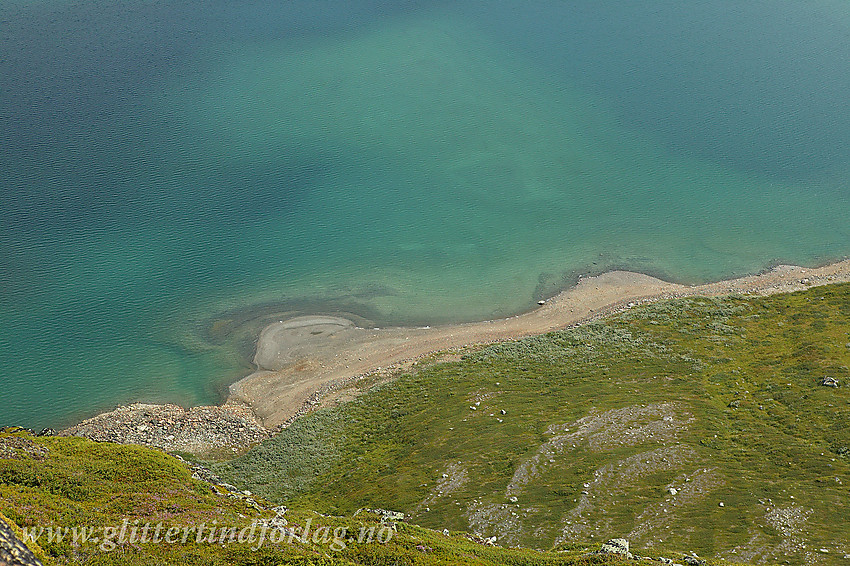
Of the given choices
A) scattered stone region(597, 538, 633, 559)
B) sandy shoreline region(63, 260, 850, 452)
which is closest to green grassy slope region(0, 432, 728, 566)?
scattered stone region(597, 538, 633, 559)

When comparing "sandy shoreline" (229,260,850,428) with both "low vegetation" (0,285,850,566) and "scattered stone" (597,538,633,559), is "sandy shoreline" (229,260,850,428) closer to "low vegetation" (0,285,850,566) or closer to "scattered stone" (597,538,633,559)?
"low vegetation" (0,285,850,566)

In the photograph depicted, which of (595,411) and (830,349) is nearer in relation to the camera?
(595,411)

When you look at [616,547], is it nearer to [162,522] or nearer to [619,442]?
[619,442]

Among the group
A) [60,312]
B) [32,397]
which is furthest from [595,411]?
[60,312]

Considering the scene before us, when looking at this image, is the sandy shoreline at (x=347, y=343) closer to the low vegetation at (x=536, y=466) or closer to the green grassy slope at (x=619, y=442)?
the low vegetation at (x=536, y=466)

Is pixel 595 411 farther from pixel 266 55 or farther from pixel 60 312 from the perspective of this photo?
pixel 266 55

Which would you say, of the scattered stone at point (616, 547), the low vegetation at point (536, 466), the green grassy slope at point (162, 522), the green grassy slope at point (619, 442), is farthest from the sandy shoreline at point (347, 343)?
the scattered stone at point (616, 547)
